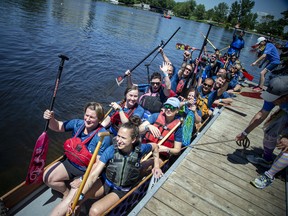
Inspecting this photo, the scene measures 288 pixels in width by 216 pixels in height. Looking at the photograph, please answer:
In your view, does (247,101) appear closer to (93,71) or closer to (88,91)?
(88,91)

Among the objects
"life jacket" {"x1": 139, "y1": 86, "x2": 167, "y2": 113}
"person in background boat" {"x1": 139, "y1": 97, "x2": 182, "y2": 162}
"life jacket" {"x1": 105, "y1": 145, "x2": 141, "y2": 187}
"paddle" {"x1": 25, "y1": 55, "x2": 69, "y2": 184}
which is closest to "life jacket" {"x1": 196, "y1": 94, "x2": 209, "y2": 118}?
"life jacket" {"x1": 139, "y1": 86, "x2": 167, "y2": 113}

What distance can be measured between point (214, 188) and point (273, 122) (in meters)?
1.55

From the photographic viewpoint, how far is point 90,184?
2672 millimetres

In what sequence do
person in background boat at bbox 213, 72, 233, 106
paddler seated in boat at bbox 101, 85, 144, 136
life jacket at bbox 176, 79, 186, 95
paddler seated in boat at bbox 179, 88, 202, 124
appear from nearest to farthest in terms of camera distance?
paddler seated in boat at bbox 101, 85, 144, 136
paddler seated in boat at bbox 179, 88, 202, 124
person in background boat at bbox 213, 72, 233, 106
life jacket at bbox 176, 79, 186, 95

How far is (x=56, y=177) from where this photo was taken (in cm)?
310

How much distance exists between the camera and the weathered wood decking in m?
2.80

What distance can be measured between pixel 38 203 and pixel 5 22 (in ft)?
48.9

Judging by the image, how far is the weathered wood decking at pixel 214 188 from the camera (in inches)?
110

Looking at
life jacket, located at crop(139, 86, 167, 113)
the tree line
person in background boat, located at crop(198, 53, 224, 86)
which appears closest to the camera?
life jacket, located at crop(139, 86, 167, 113)

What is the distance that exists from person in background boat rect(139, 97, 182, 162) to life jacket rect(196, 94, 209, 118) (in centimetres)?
162

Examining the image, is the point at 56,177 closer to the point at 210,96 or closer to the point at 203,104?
the point at 203,104

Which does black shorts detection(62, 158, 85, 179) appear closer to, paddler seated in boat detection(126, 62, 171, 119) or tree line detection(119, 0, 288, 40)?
paddler seated in boat detection(126, 62, 171, 119)

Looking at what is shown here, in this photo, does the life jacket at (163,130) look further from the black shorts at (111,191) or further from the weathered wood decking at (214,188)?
the black shorts at (111,191)

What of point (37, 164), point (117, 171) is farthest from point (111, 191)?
point (37, 164)
